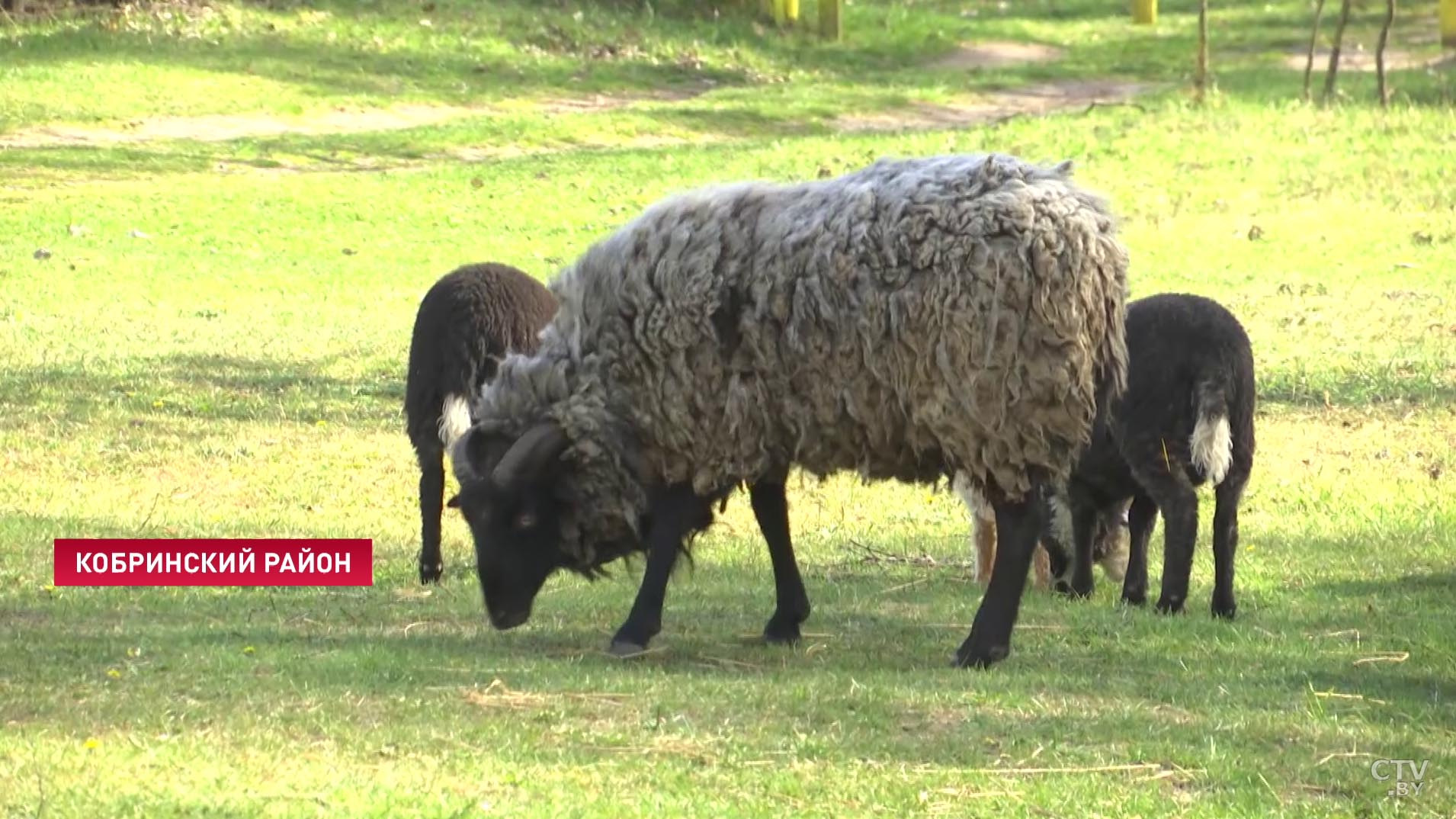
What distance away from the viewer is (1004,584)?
8.30 meters

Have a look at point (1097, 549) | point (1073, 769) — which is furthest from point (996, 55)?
point (1073, 769)

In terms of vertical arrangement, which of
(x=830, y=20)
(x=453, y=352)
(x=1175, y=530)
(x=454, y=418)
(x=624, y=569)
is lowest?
(x=624, y=569)

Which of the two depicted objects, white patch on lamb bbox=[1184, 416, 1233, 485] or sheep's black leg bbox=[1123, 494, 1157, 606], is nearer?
white patch on lamb bbox=[1184, 416, 1233, 485]

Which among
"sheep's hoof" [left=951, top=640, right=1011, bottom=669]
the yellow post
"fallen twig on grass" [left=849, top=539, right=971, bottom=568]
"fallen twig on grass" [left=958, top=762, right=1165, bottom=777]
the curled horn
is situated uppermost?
the yellow post

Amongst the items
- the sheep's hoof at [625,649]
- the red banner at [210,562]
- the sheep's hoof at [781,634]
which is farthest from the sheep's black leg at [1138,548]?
the red banner at [210,562]

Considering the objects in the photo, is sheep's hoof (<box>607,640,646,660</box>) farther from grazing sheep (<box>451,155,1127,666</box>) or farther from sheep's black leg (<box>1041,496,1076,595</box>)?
sheep's black leg (<box>1041,496,1076,595</box>)

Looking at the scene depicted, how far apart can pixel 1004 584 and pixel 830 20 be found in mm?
29913

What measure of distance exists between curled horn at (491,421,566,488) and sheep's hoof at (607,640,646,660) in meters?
0.81

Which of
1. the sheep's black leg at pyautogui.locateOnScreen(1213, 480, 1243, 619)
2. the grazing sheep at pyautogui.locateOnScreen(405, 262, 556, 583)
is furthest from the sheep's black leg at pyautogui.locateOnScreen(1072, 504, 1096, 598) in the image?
the grazing sheep at pyautogui.locateOnScreen(405, 262, 556, 583)

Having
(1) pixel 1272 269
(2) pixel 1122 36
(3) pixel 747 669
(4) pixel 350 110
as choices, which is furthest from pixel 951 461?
(2) pixel 1122 36

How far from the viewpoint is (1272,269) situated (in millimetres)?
21500

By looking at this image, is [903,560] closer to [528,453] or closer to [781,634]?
[781,634]

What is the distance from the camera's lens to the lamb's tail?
9539mm

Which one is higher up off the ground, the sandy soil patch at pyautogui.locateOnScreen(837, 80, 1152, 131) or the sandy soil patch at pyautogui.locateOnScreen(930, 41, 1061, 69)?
the sandy soil patch at pyautogui.locateOnScreen(930, 41, 1061, 69)
